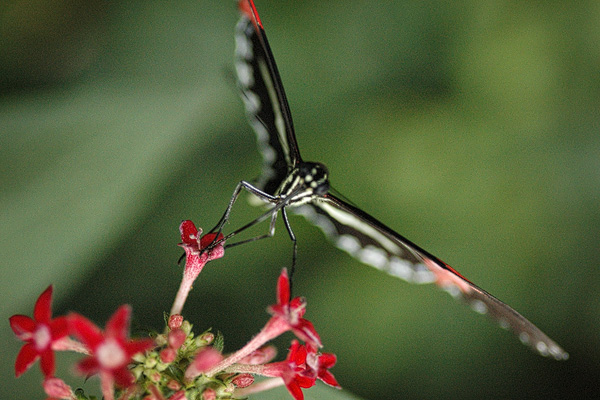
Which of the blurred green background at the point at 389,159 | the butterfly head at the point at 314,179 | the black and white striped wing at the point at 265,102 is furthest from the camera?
the blurred green background at the point at 389,159

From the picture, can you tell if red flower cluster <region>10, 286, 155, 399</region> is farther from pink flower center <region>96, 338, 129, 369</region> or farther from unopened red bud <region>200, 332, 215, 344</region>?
unopened red bud <region>200, 332, 215, 344</region>

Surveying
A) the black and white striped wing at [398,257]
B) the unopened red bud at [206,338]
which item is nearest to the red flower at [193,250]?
the unopened red bud at [206,338]

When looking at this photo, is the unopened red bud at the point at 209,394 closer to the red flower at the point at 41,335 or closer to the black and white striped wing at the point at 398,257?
the red flower at the point at 41,335

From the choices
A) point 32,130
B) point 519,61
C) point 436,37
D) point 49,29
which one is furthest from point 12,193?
point 519,61

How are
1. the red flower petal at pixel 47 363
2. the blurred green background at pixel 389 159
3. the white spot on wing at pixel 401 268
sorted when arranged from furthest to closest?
the blurred green background at pixel 389 159 → the white spot on wing at pixel 401 268 → the red flower petal at pixel 47 363

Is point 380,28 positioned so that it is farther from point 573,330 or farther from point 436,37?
point 573,330

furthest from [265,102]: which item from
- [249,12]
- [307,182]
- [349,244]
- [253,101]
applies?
[349,244]

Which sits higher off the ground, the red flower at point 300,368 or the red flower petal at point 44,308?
the red flower petal at point 44,308
